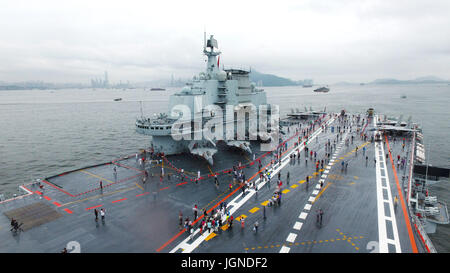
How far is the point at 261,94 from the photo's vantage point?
47.3 meters

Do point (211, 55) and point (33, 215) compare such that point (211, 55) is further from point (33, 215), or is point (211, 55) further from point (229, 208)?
point (33, 215)

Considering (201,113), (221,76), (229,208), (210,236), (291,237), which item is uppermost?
(221,76)

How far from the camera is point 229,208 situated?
20438 millimetres

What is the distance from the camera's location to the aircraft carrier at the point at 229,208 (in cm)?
1584

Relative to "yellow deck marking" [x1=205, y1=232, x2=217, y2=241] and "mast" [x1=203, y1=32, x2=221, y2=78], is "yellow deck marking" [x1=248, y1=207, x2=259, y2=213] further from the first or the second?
"mast" [x1=203, y1=32, x2=221, y2=78]

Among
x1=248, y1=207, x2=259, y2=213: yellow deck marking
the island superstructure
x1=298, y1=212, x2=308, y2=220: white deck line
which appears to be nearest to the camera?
x1=298, y1=212, x2=308, y2=220: white deck line

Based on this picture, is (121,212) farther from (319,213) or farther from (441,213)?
(441,213)

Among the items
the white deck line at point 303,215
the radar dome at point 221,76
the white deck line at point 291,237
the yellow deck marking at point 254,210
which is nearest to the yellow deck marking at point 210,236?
the yellow deck marking at point 254,210

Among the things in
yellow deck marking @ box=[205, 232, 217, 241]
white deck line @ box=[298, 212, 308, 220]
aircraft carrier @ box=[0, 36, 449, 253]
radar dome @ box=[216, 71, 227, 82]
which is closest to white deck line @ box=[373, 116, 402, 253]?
aircraft carrier @ box=[0, 36, 449, 253]

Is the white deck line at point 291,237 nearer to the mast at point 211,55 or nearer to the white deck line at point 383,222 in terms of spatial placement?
the white deck line at point 383,222

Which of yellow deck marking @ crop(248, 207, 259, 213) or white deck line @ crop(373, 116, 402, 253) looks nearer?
white deck line @ crop(373, 116, 402, 253)

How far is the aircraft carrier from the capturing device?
52.0 ft

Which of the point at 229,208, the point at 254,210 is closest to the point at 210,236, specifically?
the point at 229,208

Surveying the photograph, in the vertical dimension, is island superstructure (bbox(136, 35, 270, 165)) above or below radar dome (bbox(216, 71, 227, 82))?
below
